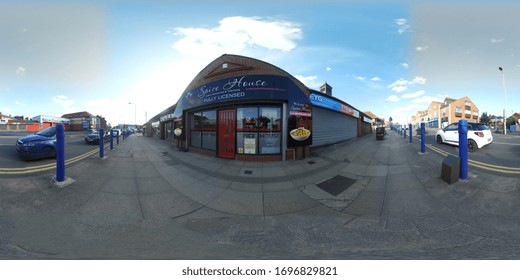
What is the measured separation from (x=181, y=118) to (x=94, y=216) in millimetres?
8966

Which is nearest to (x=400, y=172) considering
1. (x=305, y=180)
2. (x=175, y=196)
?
(x=305, y=180)

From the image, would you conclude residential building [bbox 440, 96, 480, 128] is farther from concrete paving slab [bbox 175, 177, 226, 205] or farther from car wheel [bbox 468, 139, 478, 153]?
concrete paving slab [bbox 175, 177, 226, 205]

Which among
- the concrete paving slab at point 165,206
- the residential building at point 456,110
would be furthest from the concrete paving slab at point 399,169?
the residential building at point 456,110

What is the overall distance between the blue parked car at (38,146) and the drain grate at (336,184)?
7937 millimetres

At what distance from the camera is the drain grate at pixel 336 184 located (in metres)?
4.84

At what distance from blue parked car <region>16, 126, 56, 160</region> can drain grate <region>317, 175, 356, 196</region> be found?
7937mm

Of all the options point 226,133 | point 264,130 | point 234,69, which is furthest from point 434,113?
point 226,133

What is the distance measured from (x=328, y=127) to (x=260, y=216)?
30.8ft

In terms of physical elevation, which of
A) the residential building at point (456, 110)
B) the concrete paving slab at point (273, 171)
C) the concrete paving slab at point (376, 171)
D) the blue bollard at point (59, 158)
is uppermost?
the residential building at point (456, 110)

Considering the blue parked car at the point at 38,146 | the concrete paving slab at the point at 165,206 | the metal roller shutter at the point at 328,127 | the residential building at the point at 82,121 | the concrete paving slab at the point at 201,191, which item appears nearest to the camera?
the concrete paving slab at the point at 165,206

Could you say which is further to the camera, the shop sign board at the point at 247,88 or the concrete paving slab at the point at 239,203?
the shop sign board at the point at 247,88

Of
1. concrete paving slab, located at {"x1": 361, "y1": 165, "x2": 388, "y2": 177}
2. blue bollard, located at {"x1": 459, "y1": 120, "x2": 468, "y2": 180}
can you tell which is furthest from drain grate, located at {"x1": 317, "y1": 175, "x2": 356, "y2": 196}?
blue bollard, located at {"x1": 459, "y1": 120, "x2": 468, "y2": 180}

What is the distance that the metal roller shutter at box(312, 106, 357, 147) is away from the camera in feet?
33.8

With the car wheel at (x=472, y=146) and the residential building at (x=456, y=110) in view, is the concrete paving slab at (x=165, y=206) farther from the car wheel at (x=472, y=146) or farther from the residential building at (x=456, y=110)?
the residential building at (x=456, y=110)
